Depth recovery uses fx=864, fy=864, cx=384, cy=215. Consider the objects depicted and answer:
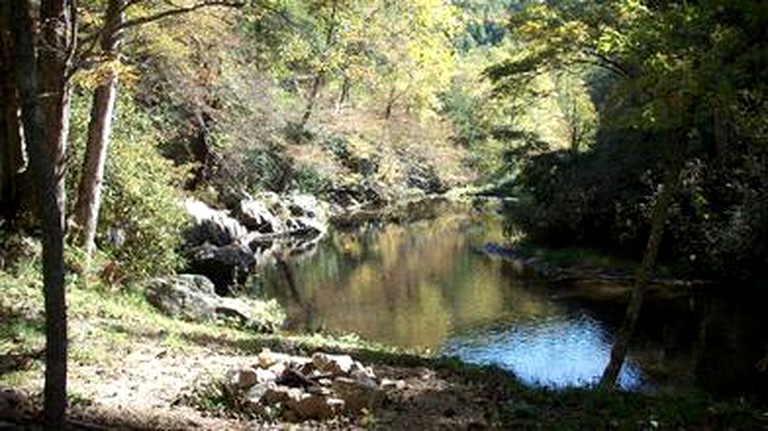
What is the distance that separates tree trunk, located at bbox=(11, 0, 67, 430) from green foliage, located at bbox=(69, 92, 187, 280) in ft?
39.0

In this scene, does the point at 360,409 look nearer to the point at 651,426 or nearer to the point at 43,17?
the point at 651,426

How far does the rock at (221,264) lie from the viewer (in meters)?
25.4

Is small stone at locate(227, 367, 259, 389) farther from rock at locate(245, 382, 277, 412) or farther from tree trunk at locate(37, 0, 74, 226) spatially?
tree trunk at locate(37, 0, 74, 226)

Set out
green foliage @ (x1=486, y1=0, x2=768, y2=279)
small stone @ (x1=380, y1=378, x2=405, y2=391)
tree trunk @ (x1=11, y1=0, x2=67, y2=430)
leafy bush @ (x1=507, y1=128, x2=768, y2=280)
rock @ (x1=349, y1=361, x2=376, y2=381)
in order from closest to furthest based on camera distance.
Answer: tree trunk @ (x1=11, y1=0, x2=67, y2=430), rock @ (x1=349, y1=361, x2=376, y2=381), small stone @ (x1=380, y1=378, x2=405, y2=391), green foliage @ (x1=486, y1=0, x2=768, y2=279), leafy bush @ (x1=507, y1=128, x2=768, y2=280)

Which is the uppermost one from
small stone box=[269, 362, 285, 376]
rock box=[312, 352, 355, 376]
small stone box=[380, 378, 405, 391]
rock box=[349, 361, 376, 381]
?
rock box=[312, 352, 355, 376]

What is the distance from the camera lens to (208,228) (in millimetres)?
29625

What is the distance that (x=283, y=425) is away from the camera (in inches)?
323

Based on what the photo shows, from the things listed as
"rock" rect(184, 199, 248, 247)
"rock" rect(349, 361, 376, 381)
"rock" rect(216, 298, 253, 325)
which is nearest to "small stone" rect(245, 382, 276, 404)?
"rock" rect(349, 361, 376, 381)

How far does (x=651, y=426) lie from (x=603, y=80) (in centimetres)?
4361

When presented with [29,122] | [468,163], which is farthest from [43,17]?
[468,163]

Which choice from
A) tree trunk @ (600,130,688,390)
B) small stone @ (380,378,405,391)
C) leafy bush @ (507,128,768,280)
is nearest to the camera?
small stone @ (380,378,405,391)

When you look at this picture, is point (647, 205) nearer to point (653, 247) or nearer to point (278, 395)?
point (653, 247)

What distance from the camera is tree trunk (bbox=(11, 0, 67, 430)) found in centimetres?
554

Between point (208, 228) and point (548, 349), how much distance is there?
14642mm
